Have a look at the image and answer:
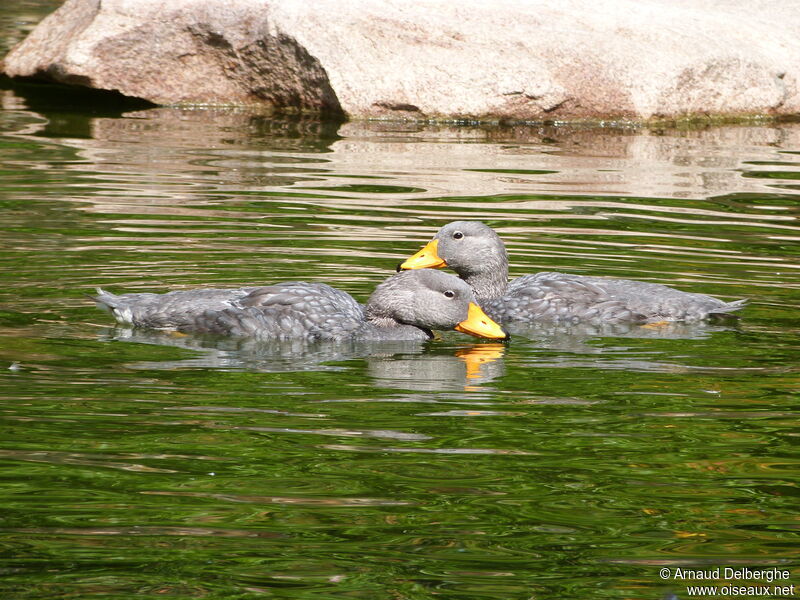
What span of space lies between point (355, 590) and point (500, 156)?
33.8 feet

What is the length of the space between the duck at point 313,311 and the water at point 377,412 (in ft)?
0.47

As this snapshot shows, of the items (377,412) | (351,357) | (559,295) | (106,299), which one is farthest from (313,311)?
(377,412)

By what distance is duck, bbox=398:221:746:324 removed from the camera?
8.23 meters

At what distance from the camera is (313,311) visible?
7.75 meters

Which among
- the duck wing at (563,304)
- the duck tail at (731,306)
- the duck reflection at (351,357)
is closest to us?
the duck reflection at (351,357)

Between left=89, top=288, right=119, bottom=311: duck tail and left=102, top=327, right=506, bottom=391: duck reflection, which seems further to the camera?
left=89, top=288, right=119, bottom=311: duck tail

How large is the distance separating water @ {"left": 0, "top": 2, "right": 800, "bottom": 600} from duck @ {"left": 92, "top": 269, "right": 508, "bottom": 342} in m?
0.14

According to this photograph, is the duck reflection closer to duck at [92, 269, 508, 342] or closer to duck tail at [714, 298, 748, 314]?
duck at [92, 269, 508, 342]

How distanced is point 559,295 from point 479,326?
0.79 m

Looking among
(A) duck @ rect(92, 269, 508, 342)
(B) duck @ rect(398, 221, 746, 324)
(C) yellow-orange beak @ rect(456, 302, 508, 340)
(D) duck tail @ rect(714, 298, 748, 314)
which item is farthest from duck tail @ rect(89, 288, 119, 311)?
(D) duck tail @ rect(714, 298, 748, 314)

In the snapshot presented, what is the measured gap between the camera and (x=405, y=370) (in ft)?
23.6

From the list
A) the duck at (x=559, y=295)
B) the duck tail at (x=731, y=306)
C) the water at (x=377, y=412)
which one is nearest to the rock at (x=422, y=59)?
the water at (x=377, y=412)

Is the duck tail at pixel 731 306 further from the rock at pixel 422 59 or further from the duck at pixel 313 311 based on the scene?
the rock at pixel 422 59

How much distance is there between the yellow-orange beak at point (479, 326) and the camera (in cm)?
780
